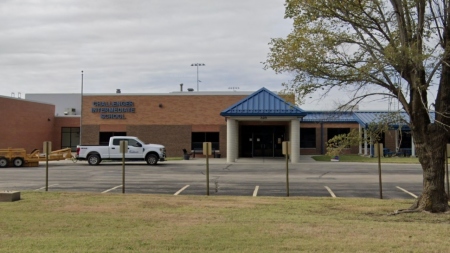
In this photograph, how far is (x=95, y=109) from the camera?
144 feet

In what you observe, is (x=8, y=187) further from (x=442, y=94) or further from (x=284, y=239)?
(x=442, y=94)

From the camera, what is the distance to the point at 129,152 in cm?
3225

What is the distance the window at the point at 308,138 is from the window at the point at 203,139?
9.53 metres

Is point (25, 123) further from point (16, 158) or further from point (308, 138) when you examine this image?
point (308, 138)

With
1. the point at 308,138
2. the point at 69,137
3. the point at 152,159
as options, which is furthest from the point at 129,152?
the point at 69,137

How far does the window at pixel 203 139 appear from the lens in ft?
140

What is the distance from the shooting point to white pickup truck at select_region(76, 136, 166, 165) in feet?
105

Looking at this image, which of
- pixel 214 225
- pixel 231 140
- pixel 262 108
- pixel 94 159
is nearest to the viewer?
pixel 214 225

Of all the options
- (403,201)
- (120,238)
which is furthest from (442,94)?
(120,238)

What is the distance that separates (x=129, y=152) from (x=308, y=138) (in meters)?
21.3

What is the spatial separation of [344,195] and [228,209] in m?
5.42

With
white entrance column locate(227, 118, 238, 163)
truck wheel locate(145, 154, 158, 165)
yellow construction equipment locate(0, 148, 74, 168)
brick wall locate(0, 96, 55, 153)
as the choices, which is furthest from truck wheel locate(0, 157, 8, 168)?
white entrance column locate(227, 118, 238, 163)

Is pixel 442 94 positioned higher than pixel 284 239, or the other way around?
pixel 442 94

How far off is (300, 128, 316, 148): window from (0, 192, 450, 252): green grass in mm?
33423
